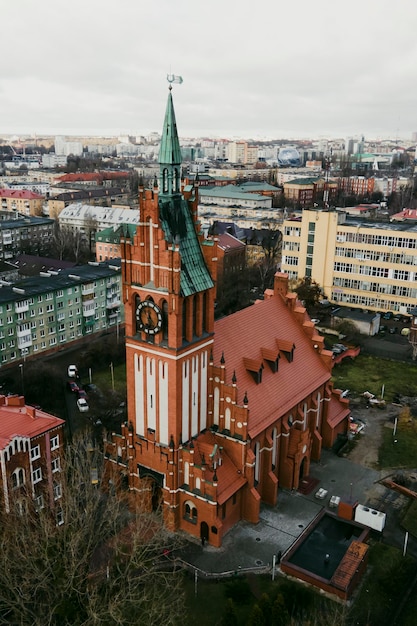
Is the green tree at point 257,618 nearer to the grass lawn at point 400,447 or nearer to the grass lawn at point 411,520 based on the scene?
the grass lawn at point 411,520

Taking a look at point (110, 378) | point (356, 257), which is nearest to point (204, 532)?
point (110, 378)

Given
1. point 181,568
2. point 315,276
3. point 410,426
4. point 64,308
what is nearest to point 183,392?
point 181,568

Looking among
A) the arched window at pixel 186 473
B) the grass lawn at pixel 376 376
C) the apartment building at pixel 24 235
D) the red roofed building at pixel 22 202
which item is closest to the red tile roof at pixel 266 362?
the arched window at pixel 186 473

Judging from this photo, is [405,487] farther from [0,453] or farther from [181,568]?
[0,453]

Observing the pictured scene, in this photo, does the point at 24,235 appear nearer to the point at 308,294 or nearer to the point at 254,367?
the point at 308,294

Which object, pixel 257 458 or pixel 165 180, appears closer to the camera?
pixel 165 180

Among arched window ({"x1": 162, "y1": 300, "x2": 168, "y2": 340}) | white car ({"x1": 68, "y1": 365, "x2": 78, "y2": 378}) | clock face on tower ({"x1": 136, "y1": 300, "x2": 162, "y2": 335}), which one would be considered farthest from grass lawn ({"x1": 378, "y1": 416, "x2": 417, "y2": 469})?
white car ({"x1": 68, "y1": 365, "x2": 78, "y2": 378})
